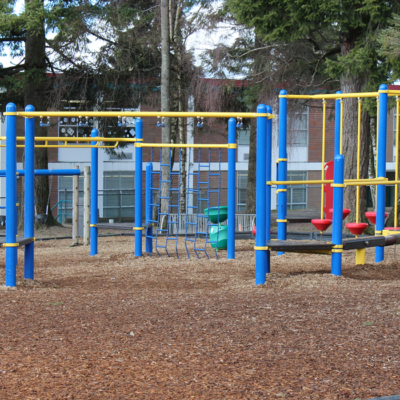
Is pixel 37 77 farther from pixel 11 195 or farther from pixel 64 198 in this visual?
pixel 11 195

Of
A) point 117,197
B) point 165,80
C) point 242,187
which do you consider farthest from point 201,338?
point 242,187

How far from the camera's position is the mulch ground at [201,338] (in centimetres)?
319

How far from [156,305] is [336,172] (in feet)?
9.00

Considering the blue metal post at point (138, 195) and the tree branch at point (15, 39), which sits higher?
the tree branch at point (15, 39)

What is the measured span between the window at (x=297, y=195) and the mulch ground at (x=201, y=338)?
21.7 m

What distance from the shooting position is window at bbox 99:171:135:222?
84.9 ft

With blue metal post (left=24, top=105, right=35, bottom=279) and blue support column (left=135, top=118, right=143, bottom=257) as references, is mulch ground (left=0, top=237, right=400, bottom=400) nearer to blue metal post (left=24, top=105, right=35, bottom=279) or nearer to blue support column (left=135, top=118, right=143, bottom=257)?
blue metal post (left=24, top=105, right=35, bottom=279)

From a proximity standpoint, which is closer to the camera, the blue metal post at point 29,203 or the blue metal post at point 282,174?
the blue metal post at point 29,203

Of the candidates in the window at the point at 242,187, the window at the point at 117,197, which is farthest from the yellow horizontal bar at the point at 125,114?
the window at the point at 242,187

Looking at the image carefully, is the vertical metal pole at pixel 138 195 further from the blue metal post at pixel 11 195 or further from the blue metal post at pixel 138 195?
the blue metal post at pixel 11 195

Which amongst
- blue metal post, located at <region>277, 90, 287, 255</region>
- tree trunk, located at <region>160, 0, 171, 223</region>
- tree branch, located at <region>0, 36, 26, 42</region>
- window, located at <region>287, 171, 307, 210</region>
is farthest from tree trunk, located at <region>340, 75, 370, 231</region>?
window, located at <region>287, 171, 307, 210</region>

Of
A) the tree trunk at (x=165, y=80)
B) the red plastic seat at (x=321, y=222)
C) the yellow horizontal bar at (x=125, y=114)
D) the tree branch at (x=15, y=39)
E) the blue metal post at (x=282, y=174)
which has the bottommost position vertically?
the red plastic seat at (x=321, y=222)

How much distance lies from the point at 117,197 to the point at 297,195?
9.65m

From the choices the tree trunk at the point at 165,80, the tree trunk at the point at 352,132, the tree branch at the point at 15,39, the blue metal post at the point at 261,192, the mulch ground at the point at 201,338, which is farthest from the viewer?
the tree branch at the point at 15,39
